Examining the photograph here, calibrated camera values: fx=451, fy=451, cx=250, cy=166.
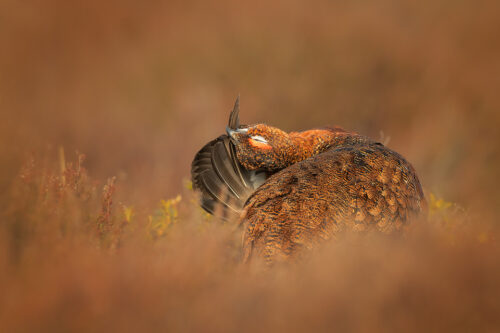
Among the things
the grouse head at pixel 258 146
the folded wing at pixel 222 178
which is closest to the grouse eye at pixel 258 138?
the grouse head at pixel 258 146

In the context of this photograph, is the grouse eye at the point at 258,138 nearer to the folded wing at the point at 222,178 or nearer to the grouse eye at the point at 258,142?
the grouse eye at the point at 258,142

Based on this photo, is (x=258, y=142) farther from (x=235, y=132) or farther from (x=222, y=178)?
(x=222, y=178)

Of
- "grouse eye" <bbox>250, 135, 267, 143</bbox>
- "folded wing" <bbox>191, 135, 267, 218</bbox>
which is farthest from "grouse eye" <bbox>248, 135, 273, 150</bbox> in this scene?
"folded wing" <bbox>191, 135, 267, 218</bbox>

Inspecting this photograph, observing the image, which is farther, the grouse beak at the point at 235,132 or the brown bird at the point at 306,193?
the grouse beak at the point at 235,132

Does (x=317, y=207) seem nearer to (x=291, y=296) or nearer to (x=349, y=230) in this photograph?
(x=349, y=230)

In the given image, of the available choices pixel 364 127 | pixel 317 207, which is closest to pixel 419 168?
pixel 364 127

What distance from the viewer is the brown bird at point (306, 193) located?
272 cm

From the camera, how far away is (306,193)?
2.92 meters

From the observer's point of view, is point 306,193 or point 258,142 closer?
point 306,193

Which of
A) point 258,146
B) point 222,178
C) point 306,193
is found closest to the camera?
point 306,193

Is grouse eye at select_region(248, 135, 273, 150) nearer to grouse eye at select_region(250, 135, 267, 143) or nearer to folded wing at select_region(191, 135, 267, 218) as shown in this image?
grouse eye at select_region(250, 135, 267, 143)

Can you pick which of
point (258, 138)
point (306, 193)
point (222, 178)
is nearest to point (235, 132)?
point (258, 138)

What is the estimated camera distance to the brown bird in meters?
2.72

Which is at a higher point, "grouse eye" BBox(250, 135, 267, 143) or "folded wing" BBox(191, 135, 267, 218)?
"grouse eye" BBox(250, 135, 267, 143)
